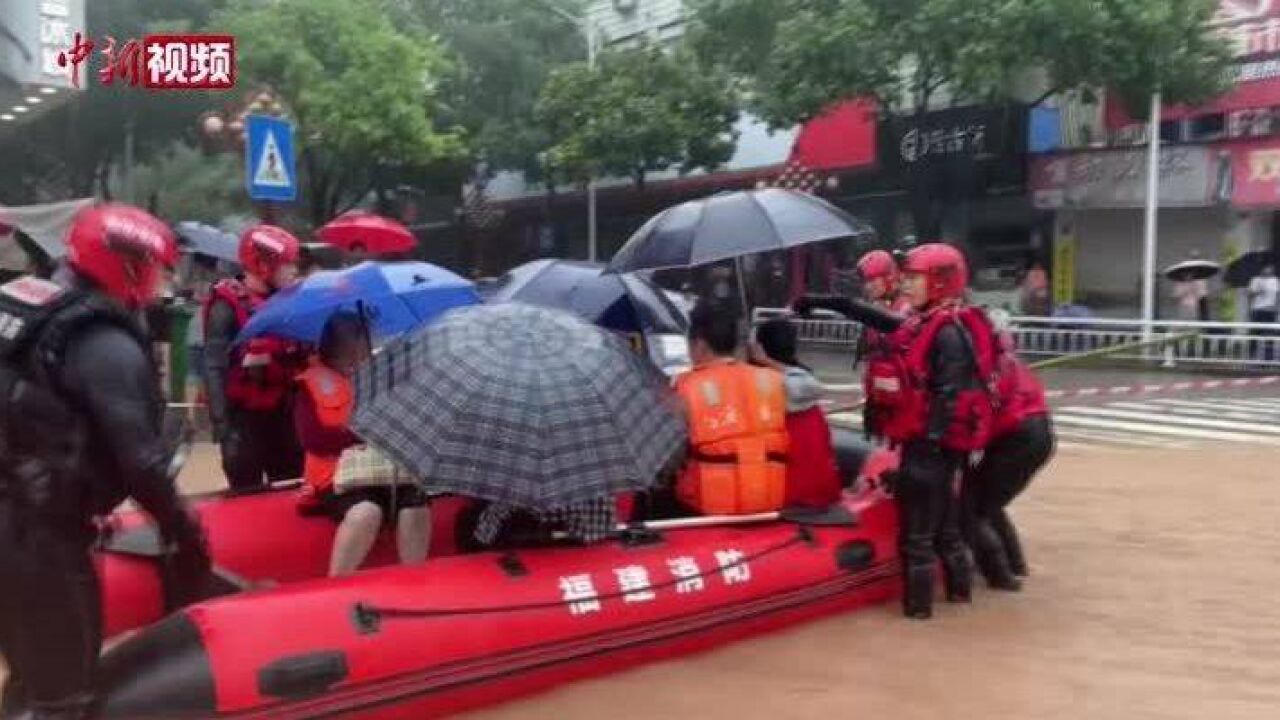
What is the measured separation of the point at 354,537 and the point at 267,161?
6015mm

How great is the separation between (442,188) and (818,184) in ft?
31.9

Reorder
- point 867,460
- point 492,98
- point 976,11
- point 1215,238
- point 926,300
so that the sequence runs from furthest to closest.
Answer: point 492,98
point 1215,238
point 976,11
point 867,460
point 926,300

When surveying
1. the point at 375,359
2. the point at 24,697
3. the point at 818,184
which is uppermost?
the point at 818,184

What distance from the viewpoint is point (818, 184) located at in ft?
85.9

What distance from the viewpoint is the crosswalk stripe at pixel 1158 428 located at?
1262 centimetres

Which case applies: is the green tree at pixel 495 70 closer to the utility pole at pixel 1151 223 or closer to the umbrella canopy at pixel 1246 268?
the utility pole at pixel 1151 223

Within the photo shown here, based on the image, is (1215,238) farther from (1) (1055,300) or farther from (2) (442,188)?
(2) (442,188)

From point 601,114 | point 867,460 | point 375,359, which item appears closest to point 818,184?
point 601,114

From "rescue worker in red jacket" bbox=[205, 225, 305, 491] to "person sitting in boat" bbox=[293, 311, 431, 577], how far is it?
1.44 feet

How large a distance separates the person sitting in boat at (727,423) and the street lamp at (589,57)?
2253 centimetres

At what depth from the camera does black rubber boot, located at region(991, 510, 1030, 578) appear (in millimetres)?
6875

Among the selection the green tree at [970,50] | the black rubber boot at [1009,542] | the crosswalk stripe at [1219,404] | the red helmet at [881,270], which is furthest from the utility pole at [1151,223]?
the black rubber boot at [1009,542]

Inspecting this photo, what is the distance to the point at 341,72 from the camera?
22.0 metres

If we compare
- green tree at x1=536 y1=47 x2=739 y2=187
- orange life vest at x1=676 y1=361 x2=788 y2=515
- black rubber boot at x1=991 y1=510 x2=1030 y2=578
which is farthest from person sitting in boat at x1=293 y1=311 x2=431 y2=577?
green tree at x1=536 y1=47 x2=739 y2=187
